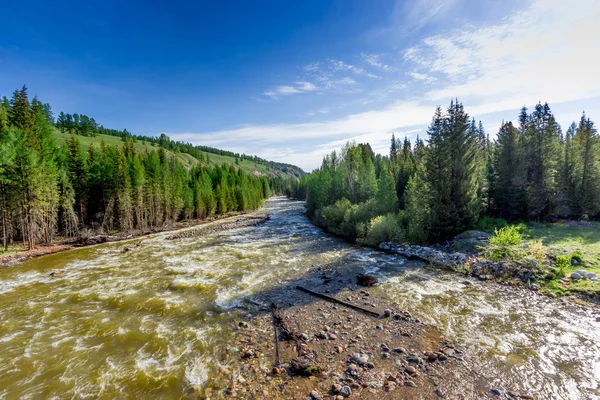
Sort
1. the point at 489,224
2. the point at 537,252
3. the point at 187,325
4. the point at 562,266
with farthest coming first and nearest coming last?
1. the point at 489,224
2. the point at 537,252
3. the point at 562,266
4. the point at 187,325

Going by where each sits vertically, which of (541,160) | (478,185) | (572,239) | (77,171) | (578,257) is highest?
(77,171)

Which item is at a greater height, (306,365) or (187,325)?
(306,365)

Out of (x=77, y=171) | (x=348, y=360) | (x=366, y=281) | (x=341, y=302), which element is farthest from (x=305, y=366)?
(x=77, y=171)

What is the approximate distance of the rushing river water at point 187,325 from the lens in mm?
7305

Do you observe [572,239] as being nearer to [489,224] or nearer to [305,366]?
[489,224]

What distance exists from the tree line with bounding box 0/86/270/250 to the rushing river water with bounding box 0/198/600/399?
11.3 metres

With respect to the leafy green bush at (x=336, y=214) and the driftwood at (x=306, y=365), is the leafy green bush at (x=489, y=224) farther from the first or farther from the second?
the driftwood at (x=306, y=365)

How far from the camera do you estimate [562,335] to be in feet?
28.8

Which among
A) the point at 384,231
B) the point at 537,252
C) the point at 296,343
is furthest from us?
the point at 384,231

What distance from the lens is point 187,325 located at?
10.8m

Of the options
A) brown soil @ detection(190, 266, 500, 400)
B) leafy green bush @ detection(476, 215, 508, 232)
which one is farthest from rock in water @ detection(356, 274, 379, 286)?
leafy green bush @ detection(476, 215, 508, 232)

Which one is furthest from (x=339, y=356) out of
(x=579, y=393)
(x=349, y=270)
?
(x=349, y=270)

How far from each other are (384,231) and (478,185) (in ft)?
32.2

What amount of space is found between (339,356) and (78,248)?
33.2 meters
